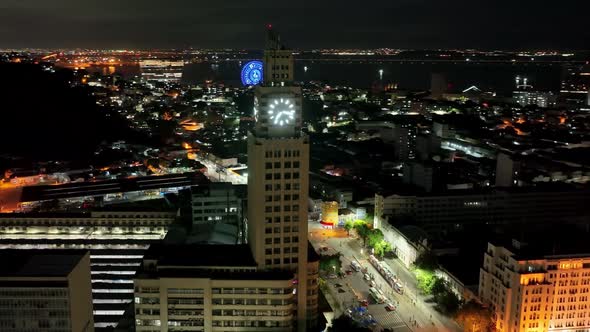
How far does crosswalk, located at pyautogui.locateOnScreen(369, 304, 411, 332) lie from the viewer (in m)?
17.7

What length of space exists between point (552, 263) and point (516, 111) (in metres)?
50.4

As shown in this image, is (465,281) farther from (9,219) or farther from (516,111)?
(516,111)

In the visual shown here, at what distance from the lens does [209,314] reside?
14023 millimetres

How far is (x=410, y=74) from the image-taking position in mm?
130750

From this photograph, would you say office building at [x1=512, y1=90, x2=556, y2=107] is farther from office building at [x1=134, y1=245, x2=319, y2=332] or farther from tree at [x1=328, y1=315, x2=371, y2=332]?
office building at [x1=134, y1=245, x2=319, y2=332]

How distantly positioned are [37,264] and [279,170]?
244 inches

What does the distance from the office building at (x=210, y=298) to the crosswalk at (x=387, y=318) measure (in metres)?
4.81

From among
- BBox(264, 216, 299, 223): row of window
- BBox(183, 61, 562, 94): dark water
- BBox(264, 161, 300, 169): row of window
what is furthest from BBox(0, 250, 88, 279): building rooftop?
BBox(183, 61, 562, 94): dark water

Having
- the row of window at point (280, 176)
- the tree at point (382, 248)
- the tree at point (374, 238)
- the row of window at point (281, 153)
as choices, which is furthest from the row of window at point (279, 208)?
the tree at point (374, 238)

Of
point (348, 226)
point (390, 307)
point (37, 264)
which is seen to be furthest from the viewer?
point (348, 226)

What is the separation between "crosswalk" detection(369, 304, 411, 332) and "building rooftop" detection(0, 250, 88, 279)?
9.49 meters

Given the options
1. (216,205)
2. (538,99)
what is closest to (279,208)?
(216,205)

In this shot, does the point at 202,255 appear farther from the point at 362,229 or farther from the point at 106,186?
the point at 106,186

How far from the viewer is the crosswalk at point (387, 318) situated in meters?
17.7
